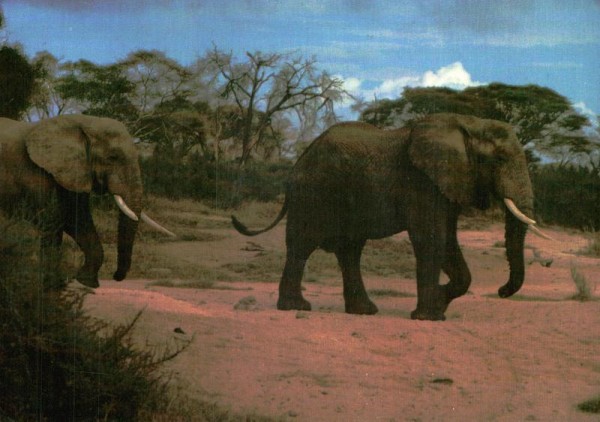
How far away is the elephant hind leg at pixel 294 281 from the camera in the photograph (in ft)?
31.2

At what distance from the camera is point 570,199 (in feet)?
70.8

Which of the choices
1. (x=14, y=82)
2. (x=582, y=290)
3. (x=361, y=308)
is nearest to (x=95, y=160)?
(x=361, y=308)

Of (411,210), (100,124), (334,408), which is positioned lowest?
(334,408)

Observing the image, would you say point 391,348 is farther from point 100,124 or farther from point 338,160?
point 100,124

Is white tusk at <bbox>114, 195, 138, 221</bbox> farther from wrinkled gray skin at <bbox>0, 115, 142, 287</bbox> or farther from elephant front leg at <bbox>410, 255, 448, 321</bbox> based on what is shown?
elephant front leg at <bbox>410, 255, 448, 321</bbox>

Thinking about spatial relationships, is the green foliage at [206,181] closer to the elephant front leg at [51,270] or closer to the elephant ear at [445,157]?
the elephant ear at [445,157]

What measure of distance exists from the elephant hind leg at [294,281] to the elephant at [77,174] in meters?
1.35

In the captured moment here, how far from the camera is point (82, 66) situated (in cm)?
3088

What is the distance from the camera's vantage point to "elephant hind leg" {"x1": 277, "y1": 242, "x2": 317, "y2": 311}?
9508 mm

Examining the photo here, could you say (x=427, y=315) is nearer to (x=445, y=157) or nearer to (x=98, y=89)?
(x=445, y=157)

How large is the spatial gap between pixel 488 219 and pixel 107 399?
55.8 feet

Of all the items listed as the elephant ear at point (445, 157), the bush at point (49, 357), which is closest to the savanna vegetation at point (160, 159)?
the bush at point (49, 357)

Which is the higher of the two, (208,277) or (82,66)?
(82,66)

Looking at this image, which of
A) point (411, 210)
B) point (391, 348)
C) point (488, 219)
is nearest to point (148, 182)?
point (488, 219)
